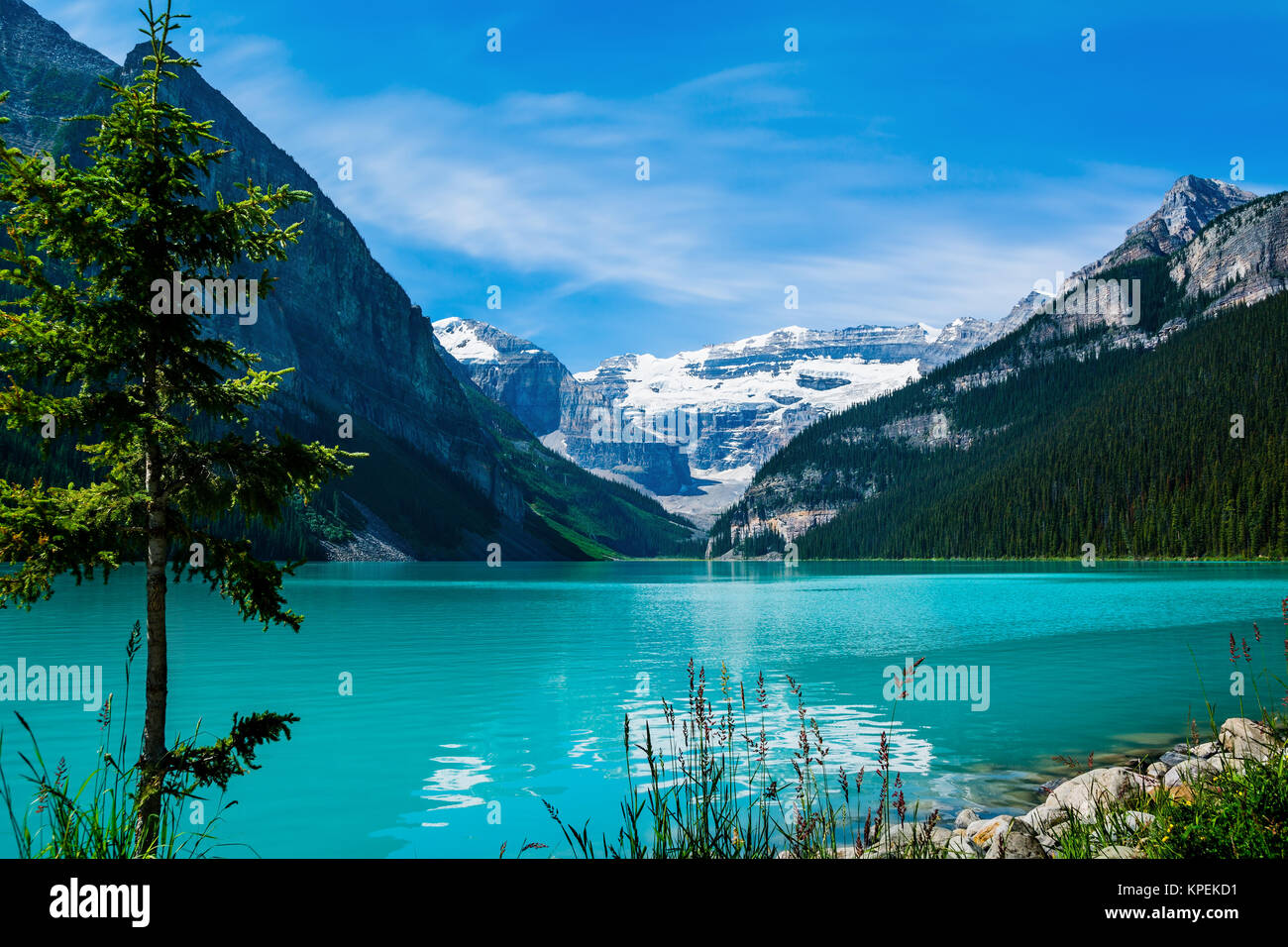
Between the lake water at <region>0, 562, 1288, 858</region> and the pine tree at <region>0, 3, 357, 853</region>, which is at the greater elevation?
the pine tree at <region>0, 3, 357, 853</region>

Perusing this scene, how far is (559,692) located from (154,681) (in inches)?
898

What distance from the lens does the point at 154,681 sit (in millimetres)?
7539

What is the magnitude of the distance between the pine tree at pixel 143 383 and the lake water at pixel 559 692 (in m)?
8.10

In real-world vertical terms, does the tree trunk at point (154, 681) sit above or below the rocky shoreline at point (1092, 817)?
above

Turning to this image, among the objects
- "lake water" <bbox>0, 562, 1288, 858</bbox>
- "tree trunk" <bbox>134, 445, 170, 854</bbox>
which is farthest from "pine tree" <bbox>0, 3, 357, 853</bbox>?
"lake water" <bbox>0, 562, 1288, 858</bbox>

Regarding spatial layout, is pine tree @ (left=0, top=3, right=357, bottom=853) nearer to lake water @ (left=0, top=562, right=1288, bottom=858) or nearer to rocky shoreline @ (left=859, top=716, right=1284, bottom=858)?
rocky shoreline @ (left=859, top=716, right=1284, bottom=858)

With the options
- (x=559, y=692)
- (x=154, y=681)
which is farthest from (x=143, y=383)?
(x=559, y=692)

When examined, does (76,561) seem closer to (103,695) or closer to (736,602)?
(103,695)

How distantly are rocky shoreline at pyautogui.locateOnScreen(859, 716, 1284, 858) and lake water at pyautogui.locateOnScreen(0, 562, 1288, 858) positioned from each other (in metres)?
2.29

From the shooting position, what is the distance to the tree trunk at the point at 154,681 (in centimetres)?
716

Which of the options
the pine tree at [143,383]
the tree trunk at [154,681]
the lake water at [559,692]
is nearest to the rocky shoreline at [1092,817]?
the lake water at [559,692]

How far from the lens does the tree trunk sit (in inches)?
282

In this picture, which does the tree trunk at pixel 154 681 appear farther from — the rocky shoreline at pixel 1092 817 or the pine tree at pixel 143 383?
the rocky shoreline at pixel 1092 817
